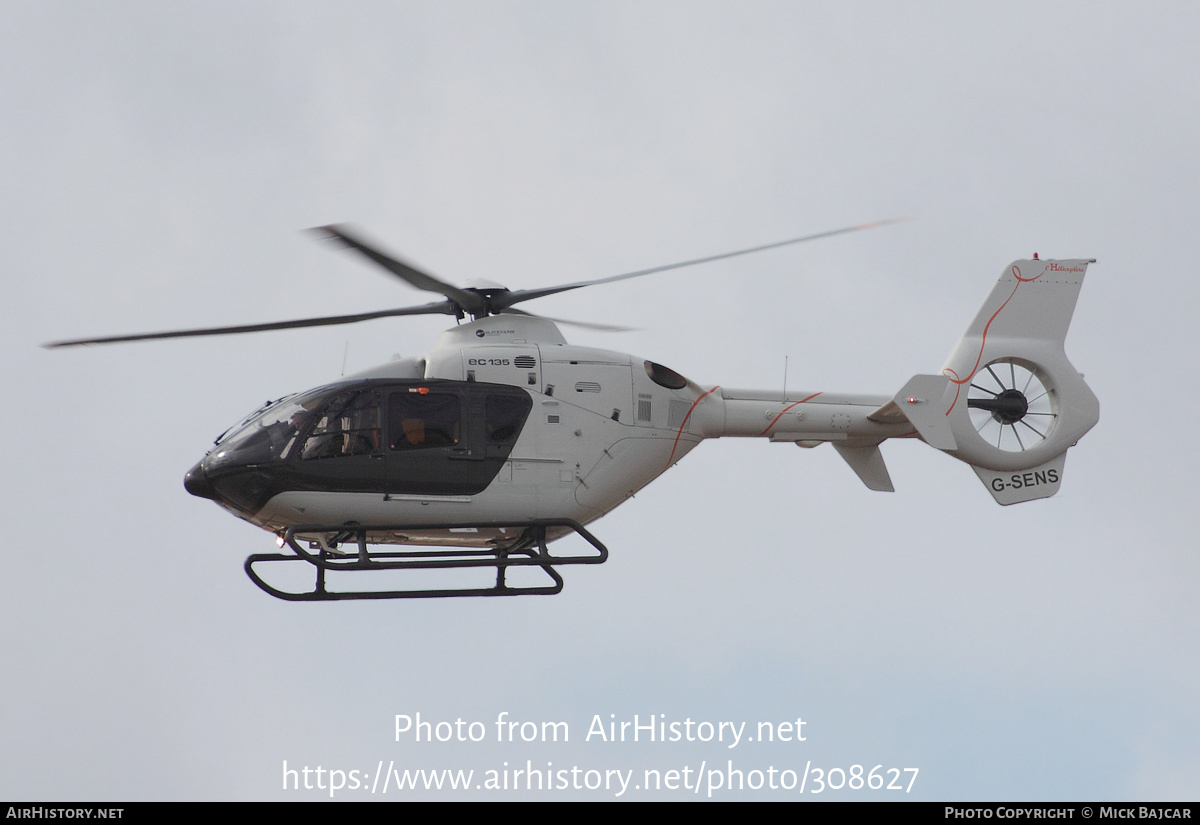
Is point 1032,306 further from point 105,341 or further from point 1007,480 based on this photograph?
point 105,341

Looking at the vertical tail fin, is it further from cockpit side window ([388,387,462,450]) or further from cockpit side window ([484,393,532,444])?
cockpit side window ([388,387,462,450])

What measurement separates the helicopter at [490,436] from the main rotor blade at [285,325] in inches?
0.9

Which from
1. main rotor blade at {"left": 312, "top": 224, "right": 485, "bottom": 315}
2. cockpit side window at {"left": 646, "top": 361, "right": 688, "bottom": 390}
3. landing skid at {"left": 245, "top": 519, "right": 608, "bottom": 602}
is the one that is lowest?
landing skid at {"left": 245, "top": 519, "right": 608, "bottom": 602}

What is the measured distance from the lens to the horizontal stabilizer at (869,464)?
53.6 feet

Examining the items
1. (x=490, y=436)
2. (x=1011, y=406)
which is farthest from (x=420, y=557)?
(x=1011, y=406)

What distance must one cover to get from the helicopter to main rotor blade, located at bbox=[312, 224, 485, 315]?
2 cm

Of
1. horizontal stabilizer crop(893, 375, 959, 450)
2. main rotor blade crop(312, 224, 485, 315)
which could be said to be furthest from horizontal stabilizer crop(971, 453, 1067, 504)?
main rotor blade crop(312, 224, 485, 315)

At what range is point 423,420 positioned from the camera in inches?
552

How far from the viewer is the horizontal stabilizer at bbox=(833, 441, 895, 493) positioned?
16.3m

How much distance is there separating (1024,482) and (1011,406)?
2.99 ft

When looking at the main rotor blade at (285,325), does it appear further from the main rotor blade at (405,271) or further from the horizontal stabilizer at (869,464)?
the horizontal stabilizer at (869,464)

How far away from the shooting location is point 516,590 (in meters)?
14.2

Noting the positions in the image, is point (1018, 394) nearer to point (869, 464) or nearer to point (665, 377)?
point (869, 464)

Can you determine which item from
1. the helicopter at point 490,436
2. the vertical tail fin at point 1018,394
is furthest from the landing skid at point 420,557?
the vertical tail fin at point 1018,394
